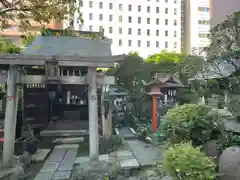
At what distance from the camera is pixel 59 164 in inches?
225

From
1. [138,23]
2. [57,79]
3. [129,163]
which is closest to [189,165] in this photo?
[129,163]

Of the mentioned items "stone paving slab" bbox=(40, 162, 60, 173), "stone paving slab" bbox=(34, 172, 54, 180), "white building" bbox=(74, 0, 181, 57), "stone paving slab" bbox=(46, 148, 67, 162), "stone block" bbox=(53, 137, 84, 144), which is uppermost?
"white building" bbox=(74, 0, 181, 57)

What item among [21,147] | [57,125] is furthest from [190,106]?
[57,125]

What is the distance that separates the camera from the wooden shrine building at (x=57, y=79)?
557 centimetres

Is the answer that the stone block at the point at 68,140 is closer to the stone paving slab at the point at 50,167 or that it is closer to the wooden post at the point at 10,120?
the stone paving slab at the point at 50,167

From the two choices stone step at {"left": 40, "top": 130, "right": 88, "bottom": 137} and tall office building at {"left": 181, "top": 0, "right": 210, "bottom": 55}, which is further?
tall office building at {"left": 181, "top": 0, "right": 210, "bottom": 55}

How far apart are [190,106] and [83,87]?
734 centimetres

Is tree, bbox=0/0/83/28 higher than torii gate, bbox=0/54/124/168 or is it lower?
higher

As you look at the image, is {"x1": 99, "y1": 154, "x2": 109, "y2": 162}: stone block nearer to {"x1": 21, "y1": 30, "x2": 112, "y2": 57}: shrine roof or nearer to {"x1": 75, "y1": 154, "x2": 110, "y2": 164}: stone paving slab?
{"x1": 75, "y1": 154, "x2": 110, "y2": 164}: stone paving slab

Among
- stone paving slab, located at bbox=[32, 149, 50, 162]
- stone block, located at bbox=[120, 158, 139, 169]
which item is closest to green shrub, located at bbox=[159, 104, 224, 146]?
stone block, located at bbox=[120, 158, 139, 169]

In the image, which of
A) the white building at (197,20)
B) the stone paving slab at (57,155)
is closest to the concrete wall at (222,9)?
the stone paving slab at (57,155)

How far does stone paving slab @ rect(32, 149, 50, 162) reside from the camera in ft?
19.8

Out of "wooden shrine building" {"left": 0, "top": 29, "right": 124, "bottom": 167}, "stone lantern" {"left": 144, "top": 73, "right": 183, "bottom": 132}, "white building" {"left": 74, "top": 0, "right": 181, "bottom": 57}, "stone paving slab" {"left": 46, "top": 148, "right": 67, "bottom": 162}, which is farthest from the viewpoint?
"white building" {"left": 74, "top": 0, "right": 181, "bottom": 57}

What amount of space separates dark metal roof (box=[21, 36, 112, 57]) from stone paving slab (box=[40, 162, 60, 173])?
362cm
